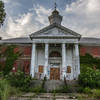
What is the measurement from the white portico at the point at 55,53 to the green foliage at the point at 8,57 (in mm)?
4075

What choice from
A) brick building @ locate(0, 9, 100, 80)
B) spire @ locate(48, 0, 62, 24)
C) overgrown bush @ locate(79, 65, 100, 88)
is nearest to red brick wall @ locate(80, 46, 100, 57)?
brick building @ locate(0, 9, 100, 80)

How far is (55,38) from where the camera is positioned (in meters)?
20.3

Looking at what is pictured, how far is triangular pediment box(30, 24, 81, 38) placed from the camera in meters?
20.2

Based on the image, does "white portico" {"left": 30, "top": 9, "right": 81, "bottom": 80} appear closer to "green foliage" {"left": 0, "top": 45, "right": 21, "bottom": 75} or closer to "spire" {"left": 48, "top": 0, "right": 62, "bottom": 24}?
"green foliage" {"left": 0, "top": 45, "right": 21, "bottom": 75}

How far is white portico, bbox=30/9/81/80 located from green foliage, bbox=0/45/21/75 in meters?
4.08

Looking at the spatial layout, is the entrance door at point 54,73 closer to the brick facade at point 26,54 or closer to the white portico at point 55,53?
the white portico at point 55,53

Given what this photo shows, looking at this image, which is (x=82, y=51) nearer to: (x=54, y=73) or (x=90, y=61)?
(x=90, y=61)

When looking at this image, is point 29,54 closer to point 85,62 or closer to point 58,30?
point 58,30

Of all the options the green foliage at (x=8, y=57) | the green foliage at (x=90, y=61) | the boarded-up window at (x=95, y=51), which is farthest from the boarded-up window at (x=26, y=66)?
the boarded-up window at (x=95, y=51)

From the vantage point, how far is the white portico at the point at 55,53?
19470 millimetres

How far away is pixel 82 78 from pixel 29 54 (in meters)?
11.3

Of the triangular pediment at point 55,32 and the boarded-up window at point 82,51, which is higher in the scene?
the triangular pediment at point 55,32

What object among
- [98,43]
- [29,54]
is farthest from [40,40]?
[98,43]

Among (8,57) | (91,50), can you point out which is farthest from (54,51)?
(8,57)
